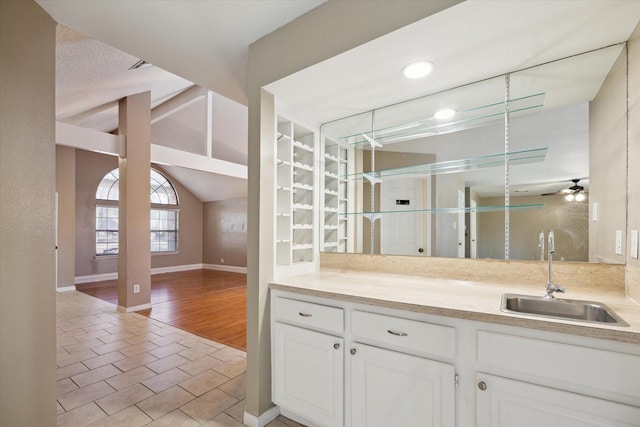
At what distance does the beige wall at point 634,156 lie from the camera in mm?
1324

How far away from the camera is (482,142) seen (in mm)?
1986

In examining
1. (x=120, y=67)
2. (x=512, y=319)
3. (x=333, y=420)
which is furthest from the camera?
(x=120, y=67)

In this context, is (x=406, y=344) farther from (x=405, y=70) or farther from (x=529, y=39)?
(x=529, y=39)

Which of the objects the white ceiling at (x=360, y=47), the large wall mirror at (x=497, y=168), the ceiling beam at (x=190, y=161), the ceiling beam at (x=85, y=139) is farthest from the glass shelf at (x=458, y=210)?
the ceiling beam at (x=190, y=161)

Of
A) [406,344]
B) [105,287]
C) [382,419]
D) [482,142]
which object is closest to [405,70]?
[482,142]

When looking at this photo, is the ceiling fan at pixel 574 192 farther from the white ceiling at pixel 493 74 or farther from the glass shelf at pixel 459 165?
the glass shelf at pixel 459 165

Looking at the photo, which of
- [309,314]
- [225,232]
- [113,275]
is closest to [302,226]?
[309,314]

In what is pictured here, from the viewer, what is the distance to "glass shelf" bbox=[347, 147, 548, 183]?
5.98 feet

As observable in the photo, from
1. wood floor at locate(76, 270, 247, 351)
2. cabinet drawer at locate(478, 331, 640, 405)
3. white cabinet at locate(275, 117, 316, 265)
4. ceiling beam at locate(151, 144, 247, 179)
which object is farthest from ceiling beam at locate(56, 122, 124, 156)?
cabinet drawer at locate(478, 331, 640, 405)

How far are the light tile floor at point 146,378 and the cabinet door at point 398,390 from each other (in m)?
0.64

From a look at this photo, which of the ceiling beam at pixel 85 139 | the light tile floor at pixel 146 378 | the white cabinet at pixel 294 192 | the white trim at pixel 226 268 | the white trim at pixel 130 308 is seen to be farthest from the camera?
the white trim at pixel 226 268

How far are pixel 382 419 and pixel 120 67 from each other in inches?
161

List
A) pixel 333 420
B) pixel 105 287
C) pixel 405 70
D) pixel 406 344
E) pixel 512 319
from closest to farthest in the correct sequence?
pixel 512 319, pixel 406 344, pixel 333 420, pixel 405 70, pixel 105 287

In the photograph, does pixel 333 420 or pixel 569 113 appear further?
pixel 569 113
